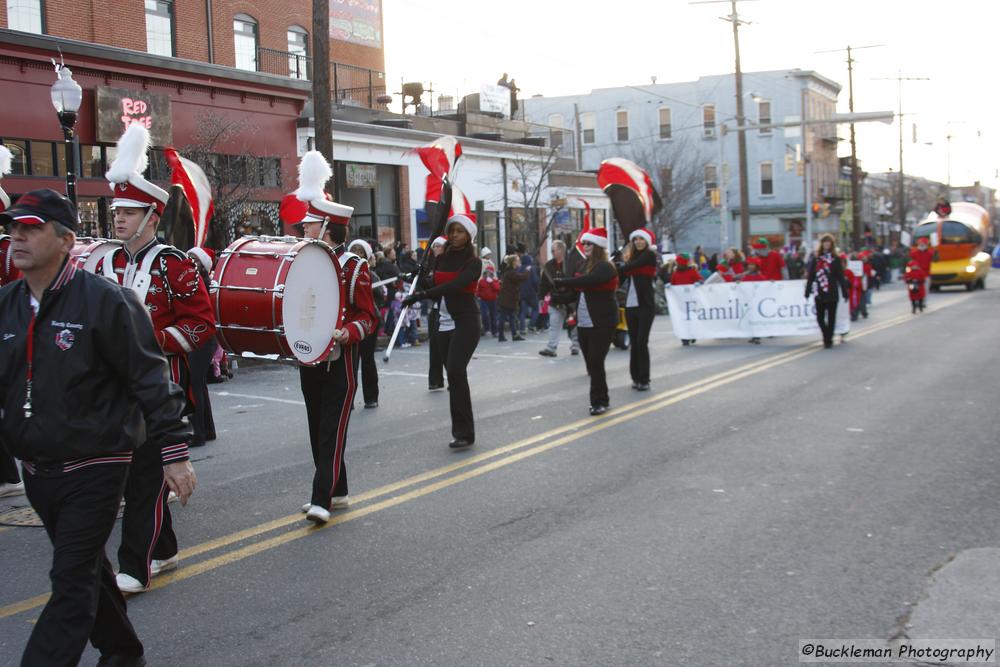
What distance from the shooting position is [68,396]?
356 cm

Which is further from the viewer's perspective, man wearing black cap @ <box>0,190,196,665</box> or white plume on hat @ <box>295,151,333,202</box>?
white plume on hat @ <box>295,151,333,202</box>

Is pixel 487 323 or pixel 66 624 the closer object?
pixel 66 624

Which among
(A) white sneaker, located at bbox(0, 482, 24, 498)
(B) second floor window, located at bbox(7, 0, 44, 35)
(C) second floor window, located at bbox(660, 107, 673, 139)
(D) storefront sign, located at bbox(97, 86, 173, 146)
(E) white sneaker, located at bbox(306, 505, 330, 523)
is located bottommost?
(A) white sneaker, located at bbox(0, 482, 24, 498)

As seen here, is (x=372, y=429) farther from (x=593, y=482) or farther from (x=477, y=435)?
(x=593, y=482)

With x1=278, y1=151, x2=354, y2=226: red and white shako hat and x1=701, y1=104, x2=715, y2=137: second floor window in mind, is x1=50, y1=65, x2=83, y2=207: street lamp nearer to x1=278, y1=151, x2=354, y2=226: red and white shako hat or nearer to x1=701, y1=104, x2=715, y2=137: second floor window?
x1=278, y1=151, x2=354, y2=226: red and white shako hat

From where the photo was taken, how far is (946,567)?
5.45m

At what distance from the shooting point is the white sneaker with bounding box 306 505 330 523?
250 inches

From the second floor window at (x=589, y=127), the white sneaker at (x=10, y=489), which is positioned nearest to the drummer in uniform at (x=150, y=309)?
the white sneaker at (x=10, y=489)

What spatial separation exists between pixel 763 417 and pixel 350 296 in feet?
17.0

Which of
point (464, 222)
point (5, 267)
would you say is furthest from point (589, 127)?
point (5, 267)

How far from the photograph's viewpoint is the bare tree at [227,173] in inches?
806

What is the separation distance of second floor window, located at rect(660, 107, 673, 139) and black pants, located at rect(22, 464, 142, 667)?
65.7 metres

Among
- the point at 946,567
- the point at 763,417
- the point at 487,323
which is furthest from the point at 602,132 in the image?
the point at 946,567

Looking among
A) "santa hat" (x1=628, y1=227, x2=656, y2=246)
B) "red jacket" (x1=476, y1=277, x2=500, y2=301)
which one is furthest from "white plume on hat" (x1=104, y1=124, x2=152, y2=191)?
"red jacket" (x1=476, y1=277, x2=500, y2=301)
